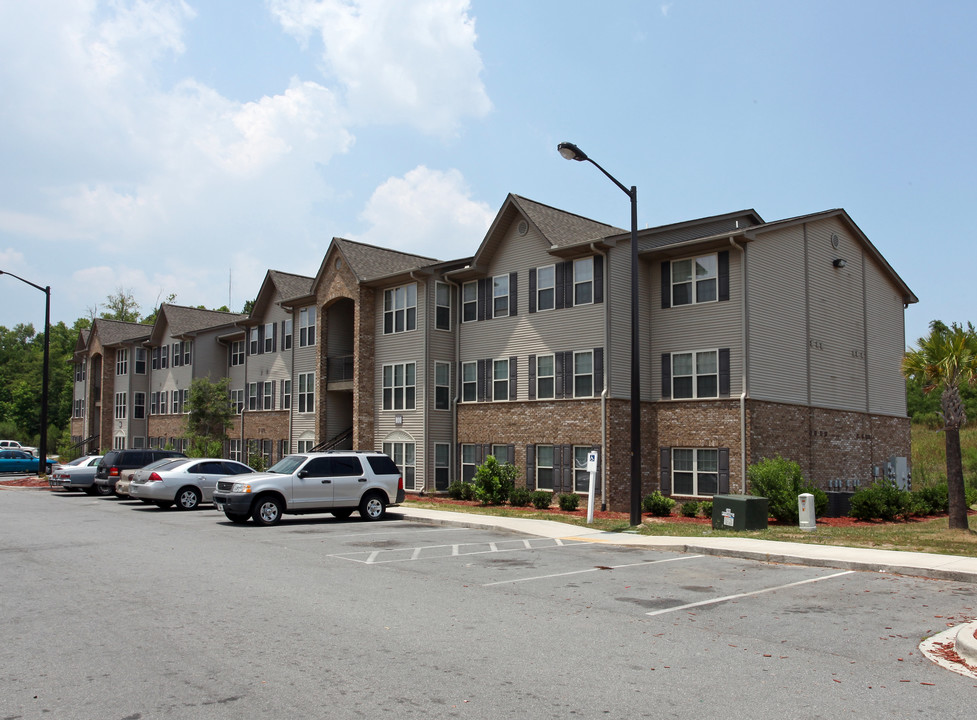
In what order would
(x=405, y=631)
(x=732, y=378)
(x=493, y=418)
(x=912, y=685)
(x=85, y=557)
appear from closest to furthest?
(x=912, y=685) < (x=405, y=631) < (x=85, y=557) < (x=732, y=378) < (x=493, y=418)

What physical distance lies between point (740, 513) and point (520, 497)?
9627 millimetres

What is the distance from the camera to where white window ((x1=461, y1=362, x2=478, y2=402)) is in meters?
31.8

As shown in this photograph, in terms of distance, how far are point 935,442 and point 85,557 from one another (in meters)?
46.9

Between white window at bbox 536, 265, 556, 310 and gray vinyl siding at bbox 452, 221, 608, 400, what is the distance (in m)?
0.21

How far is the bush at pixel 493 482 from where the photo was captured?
27641 mm

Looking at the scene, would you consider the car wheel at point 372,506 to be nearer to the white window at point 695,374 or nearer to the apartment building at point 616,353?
the apartment building at point 616,353

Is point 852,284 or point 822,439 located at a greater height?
point 852,284

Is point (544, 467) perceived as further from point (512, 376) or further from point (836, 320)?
point (836, 320)

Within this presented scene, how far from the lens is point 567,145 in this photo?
17.9m

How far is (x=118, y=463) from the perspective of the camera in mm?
29969

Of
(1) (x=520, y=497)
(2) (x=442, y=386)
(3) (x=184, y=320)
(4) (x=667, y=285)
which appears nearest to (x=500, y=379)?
(2) (x=442, y=386)

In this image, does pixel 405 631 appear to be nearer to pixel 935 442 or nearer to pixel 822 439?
pixel 822 439

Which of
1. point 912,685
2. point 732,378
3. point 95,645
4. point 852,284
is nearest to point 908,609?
point 912,685

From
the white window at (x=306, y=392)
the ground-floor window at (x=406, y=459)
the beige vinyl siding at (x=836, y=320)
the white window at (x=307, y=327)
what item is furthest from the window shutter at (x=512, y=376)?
the white window at (x=307, y=327)
